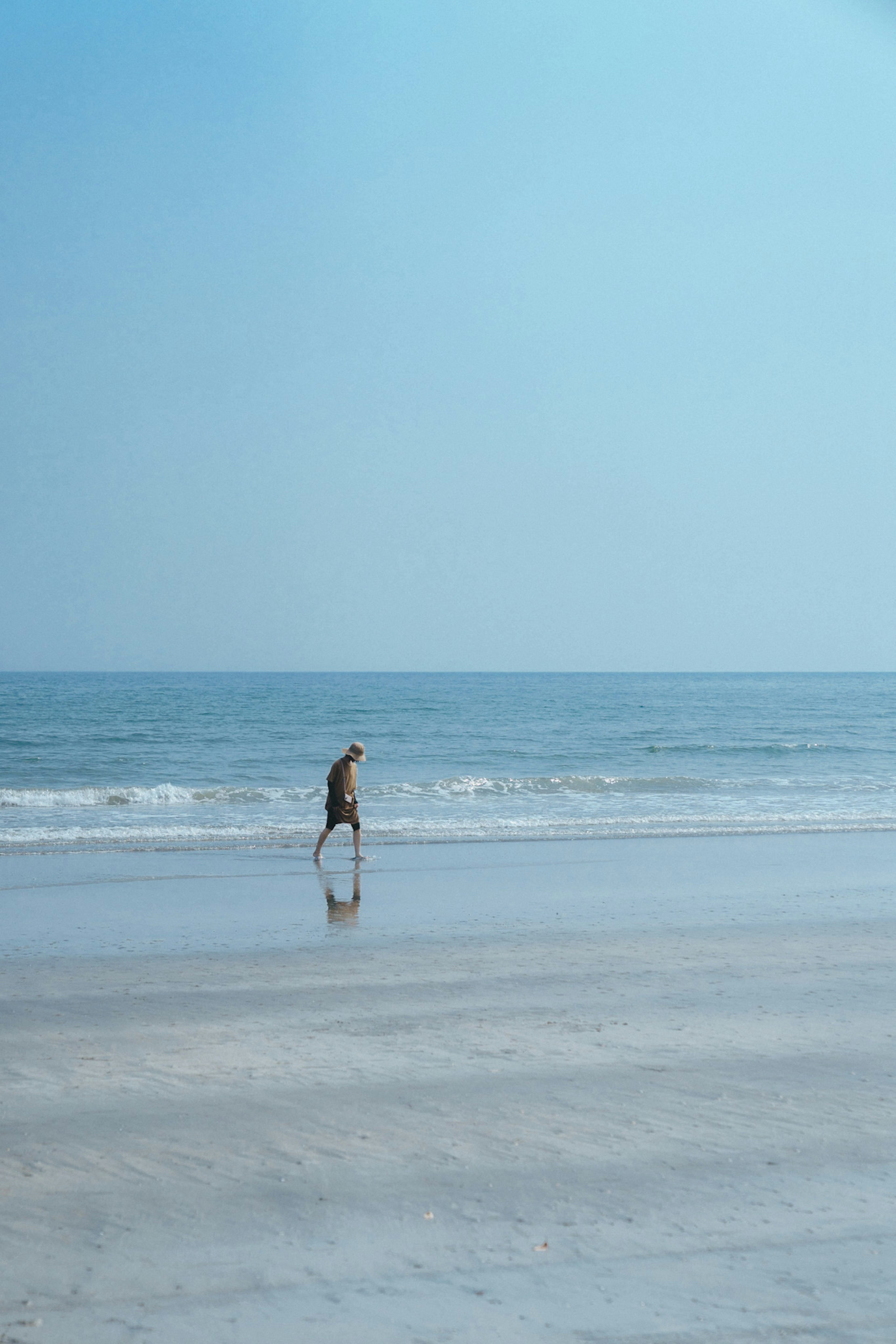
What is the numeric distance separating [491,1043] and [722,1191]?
200cm

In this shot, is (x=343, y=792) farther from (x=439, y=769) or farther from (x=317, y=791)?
(x=439, y=769)

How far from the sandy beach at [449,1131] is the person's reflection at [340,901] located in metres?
0.69

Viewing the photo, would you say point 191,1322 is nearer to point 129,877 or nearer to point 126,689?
point 129,877

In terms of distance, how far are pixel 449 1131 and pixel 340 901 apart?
6028 millimetres

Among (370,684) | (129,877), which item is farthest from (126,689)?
(129,877)

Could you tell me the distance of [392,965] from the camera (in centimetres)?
768

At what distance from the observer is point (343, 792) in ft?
42.6

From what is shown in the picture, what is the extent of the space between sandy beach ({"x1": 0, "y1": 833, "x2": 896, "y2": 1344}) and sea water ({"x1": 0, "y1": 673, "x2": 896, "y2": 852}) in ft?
24.4

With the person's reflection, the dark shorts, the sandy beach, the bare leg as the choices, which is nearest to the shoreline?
the bare leg

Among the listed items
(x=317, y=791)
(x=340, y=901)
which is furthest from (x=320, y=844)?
(x=317, y=791)

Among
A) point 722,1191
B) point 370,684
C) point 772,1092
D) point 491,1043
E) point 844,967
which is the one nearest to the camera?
point 722,1191

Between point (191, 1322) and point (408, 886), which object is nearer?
point (191, 1322)

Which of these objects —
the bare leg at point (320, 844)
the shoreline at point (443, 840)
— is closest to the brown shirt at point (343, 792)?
the bare leg at point (320, 844)

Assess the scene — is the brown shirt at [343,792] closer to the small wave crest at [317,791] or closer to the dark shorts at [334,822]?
the dark shorts at [334,822]
